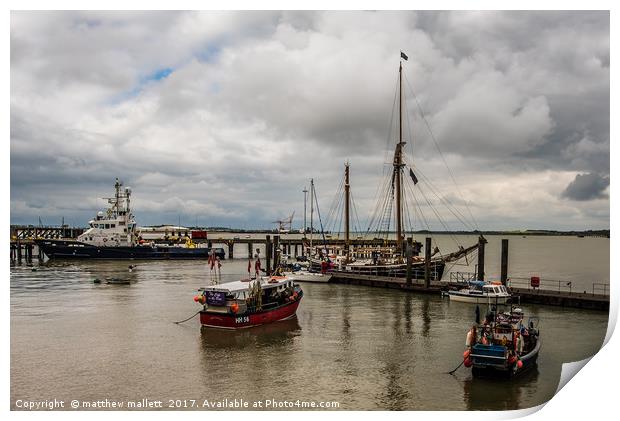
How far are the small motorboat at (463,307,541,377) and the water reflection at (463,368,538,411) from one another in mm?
287

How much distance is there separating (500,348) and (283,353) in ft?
28.9

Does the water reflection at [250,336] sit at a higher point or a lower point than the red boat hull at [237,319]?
lower

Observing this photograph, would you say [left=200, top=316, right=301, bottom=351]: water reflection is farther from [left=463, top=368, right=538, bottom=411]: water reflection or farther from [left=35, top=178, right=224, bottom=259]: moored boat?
[left=35, top=178, right=224, bottom=259]: moored boat

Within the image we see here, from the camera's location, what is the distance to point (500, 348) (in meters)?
17.9

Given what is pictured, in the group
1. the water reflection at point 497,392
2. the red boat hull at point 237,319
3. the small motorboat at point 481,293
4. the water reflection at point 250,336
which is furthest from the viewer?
the small motorboat at point 481,293

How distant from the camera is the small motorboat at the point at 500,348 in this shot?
1789 cm

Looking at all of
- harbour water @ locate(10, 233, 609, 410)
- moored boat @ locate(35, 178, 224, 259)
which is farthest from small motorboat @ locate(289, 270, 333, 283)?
moored boat @ locate(35, 178, 224, 259)

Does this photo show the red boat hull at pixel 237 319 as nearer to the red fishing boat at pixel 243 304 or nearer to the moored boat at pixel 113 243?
the red fishing boat at pixel 243 304

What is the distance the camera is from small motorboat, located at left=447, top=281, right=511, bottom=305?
3397 cm

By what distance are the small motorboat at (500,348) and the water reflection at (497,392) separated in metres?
0.29

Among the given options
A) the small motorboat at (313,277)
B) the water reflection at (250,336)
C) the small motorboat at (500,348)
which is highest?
the small motorboat at (500,348)

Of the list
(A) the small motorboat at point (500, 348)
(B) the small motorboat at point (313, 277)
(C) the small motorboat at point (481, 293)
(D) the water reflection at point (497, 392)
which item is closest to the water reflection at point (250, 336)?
(A) the small motorboat at point (500, 348)
